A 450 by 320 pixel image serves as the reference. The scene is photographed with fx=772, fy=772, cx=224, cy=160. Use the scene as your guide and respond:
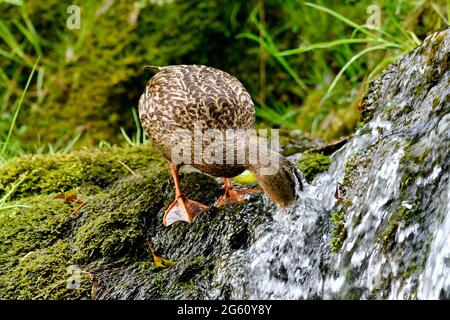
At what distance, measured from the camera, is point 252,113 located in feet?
16.0

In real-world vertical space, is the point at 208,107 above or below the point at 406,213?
above

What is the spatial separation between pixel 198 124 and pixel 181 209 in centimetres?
52

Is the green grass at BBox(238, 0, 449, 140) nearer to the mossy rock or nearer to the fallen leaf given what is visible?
the mossy rock

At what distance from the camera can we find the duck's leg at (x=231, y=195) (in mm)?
4602

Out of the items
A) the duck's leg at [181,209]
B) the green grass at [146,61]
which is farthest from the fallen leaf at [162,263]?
the green grass at [146,61]

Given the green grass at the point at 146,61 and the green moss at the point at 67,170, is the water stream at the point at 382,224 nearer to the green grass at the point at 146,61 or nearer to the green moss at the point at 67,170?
the green moss at the point at 67,170

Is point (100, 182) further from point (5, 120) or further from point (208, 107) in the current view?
point (5, 120)

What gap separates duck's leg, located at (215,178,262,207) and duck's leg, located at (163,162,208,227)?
105 mm

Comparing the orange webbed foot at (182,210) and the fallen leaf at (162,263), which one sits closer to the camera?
the fallen leaf at (162,263)

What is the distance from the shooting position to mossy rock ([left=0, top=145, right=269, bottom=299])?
411cm

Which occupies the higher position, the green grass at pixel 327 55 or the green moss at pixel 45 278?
the green grass at pixel 327 55

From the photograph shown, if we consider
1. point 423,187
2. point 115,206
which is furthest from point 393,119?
point 115,206

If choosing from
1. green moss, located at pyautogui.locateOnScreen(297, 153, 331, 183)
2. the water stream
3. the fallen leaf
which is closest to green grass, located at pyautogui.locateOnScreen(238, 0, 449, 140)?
green moss, located at pyautogui.locateOnScreen(297, 153, 331, 183)
